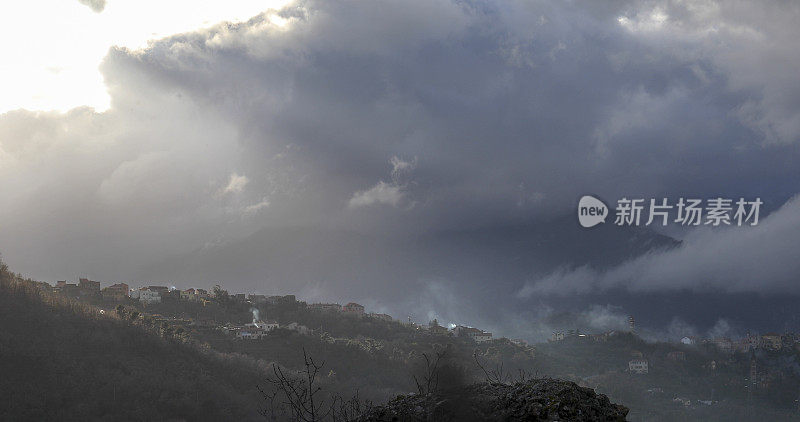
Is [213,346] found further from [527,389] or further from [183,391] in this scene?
[527,389]

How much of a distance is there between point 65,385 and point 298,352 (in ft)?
157

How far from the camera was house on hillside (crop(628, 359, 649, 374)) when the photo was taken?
158 meters

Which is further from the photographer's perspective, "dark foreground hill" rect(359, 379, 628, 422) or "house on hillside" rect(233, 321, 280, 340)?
"house on hillside" rect(233, 321, 280, 340)

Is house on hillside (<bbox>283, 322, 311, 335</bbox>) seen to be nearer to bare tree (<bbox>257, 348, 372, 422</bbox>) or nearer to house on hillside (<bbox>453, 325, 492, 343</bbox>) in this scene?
house on hillside (<bbox>453, 325, 492, 343</bbox>)

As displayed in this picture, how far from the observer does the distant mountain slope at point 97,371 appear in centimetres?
5941

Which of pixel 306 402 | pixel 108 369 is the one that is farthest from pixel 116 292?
pixel 306 402

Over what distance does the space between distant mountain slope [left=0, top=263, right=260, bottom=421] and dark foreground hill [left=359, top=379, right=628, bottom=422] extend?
178 feet

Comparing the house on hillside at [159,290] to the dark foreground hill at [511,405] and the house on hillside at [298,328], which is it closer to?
the house on hillside at [298,328]

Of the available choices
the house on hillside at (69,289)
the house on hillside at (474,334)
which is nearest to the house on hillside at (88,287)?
the house on hillside at (69,289)

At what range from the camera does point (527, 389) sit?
1227 cm

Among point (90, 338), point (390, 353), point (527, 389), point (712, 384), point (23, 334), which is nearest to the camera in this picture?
point (527, 389)

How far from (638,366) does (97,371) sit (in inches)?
5189

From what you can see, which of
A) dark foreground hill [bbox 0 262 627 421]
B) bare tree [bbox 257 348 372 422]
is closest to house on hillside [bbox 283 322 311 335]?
dark foreground hill [bbox 0 262 627 421]

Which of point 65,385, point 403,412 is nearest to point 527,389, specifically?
point 403,412
